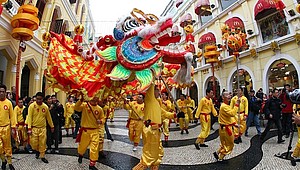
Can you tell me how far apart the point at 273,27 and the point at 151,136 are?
34.9 ft

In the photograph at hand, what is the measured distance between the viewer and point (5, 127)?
435cm

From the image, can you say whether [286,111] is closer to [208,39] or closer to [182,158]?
[182,158]

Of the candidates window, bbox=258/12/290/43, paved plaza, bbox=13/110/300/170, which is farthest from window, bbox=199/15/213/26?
paved plaza, bbox=13/110/300/170

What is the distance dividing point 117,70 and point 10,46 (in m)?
7.49

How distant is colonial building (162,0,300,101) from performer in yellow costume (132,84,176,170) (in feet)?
25.3

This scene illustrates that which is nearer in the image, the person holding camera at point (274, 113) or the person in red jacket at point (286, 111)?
the person holding camera at point (274, 113)

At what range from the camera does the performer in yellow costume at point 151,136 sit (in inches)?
130

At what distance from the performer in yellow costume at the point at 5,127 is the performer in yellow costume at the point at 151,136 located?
104 inches

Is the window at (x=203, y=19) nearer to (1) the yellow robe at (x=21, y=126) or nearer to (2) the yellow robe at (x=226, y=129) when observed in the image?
(2) the yellow robe at (x=226, y=129)

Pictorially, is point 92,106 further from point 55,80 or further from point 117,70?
point 117,70

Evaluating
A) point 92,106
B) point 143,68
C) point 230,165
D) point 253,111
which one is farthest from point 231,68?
point 143,68

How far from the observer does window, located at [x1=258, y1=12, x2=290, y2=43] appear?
10682mm

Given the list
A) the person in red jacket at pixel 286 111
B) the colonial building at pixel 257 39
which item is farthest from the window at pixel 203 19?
the person in red jacket at pixel 286 111

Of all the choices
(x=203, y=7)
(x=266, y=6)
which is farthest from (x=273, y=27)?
(x=203, y=7)
